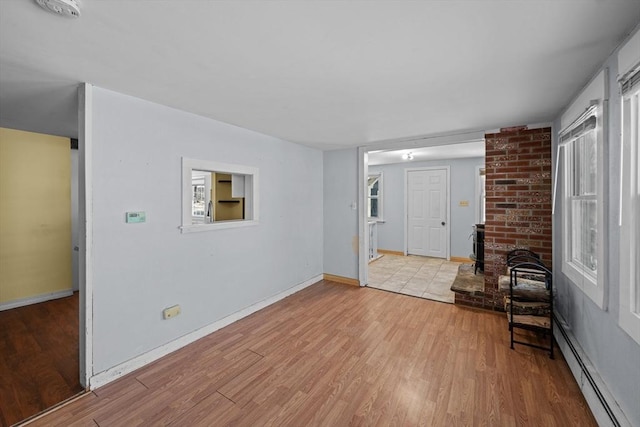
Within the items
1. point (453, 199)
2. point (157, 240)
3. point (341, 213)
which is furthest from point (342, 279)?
point (453, 199)

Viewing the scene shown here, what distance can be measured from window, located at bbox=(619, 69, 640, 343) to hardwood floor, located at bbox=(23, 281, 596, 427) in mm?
918

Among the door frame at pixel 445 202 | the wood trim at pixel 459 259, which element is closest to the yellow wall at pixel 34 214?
the door frame at pixel 445 202

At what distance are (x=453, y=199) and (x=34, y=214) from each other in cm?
752

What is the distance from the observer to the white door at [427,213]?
634 centimetres

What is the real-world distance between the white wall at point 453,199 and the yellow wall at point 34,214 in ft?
20.9

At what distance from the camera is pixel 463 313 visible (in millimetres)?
3393

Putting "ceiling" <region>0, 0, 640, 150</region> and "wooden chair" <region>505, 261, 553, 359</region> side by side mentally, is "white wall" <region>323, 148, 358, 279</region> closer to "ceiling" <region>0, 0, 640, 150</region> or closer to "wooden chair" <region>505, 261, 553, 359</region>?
"ceiling" <region>0, 0, 640, 150</region>

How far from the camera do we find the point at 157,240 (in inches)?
97.3

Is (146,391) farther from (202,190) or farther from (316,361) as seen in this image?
(202,190)

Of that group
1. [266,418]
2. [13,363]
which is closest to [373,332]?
[266,418]

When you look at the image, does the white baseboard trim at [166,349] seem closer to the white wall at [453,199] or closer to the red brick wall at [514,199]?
the red brick wall at [514,199]

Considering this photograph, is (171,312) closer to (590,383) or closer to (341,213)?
(341,213)

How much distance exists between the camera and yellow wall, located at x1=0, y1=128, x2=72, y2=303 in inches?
138

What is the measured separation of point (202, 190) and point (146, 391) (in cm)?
447
